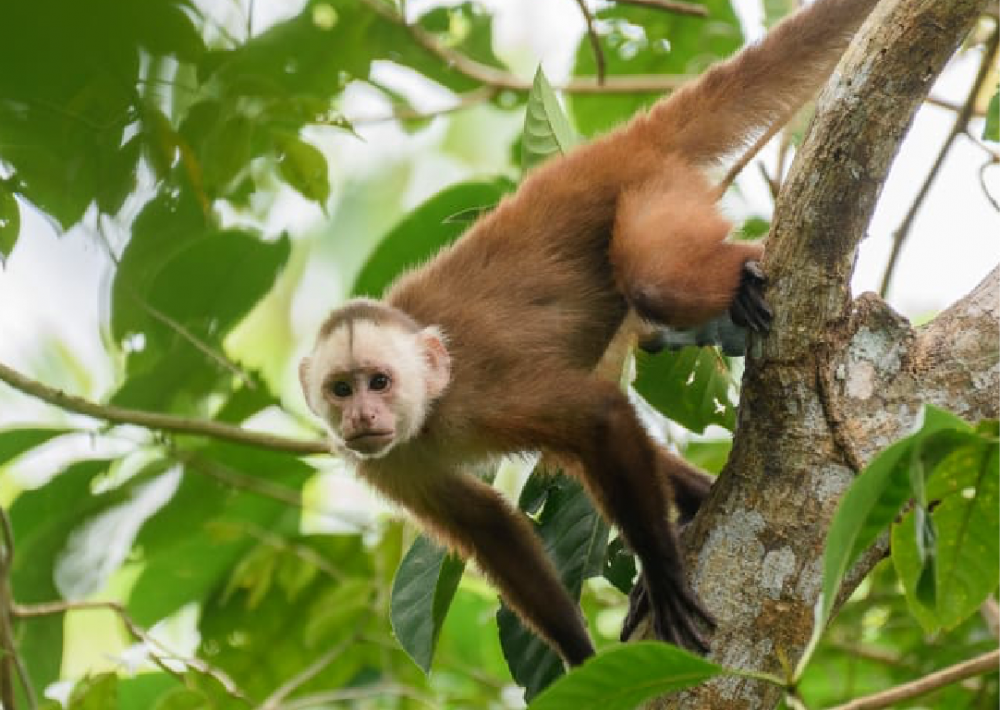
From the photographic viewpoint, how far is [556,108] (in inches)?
160

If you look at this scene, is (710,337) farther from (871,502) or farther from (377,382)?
(871,502)

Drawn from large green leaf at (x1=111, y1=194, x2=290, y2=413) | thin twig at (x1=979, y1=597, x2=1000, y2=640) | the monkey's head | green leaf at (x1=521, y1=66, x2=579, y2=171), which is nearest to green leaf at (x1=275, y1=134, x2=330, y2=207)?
large green leaf at (x1=111, y1=194, x2=290, y2=413)

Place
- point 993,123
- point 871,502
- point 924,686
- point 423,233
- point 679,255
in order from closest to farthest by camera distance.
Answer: point 871,502 → point 924,686 → point 993,123 → point 679,255 → point 423,233

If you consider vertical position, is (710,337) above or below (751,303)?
below

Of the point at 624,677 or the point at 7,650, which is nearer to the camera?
the point at 624,677

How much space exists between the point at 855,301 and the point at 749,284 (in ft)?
0.96

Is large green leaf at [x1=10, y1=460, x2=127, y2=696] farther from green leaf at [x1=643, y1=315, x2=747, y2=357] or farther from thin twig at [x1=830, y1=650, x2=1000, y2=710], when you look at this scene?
thin twig at [x1=830, y1=650, x2=1000, y2=710]

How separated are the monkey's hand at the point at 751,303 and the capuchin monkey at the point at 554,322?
0.20 metres

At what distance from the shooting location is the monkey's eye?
395 cm

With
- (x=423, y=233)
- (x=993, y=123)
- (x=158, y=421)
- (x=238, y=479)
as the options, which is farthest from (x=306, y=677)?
(x=993, y=123)

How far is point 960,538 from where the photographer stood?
2.09 metres

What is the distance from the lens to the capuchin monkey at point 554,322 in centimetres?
356

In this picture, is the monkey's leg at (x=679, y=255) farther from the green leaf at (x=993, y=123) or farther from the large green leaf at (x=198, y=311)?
the large green leaf at (x=198, y=311)

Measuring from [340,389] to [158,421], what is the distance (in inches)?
23.7
